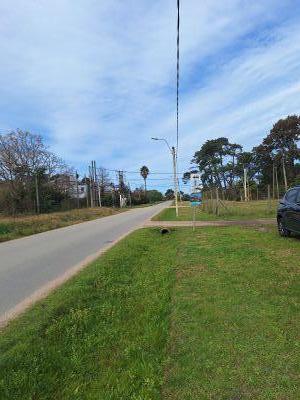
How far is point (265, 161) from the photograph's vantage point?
8125 cm

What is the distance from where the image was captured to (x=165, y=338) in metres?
5.45

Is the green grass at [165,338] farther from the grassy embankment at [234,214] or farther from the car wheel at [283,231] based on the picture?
the grassy embankment at [234,214]

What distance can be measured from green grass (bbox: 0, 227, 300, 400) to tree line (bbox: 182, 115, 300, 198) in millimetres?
46395

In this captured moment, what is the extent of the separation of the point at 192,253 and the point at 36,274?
4060mm

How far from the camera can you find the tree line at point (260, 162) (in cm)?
7431

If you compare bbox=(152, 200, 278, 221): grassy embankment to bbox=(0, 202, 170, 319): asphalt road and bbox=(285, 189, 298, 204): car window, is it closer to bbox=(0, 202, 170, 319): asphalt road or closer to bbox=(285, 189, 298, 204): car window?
bbox=(0, 202, 170, 319): asphalt road

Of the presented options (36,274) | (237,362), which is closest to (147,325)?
(237,362)

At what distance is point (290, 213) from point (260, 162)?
72.5 meters

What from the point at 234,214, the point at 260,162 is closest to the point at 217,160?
the point at 260,162

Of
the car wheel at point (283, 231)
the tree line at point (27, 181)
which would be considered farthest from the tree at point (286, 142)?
the car wheel at point (283, 231)

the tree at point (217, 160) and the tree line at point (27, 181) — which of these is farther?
the tree at point (217, 160)

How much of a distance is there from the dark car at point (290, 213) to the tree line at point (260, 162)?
129 feet

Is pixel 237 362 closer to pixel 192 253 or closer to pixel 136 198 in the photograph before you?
pixel 192 253

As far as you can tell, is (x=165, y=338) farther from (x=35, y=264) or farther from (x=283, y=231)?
(x=283, y=231)
